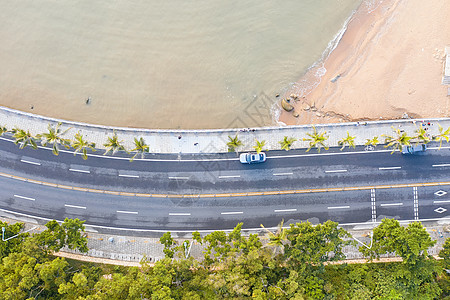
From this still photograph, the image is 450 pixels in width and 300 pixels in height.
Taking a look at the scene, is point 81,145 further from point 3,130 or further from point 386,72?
point 386,72

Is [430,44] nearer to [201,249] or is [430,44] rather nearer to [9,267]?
[201,249]

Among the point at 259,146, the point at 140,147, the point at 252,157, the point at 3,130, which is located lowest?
the point at 252,157

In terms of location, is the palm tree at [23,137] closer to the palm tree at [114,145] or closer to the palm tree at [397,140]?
the palm tree at [114,145]

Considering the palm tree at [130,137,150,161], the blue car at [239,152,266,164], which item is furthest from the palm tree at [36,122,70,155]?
the blue car at [239,152,266,164]

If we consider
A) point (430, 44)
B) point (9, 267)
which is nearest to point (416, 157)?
point (430, 44)

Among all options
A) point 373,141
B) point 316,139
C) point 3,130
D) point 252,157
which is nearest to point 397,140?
point 373,141

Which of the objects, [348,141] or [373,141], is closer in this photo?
[348,141]

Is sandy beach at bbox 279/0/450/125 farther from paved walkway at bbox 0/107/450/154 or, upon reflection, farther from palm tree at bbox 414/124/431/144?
palm tree at bbox 414/124/431/144
